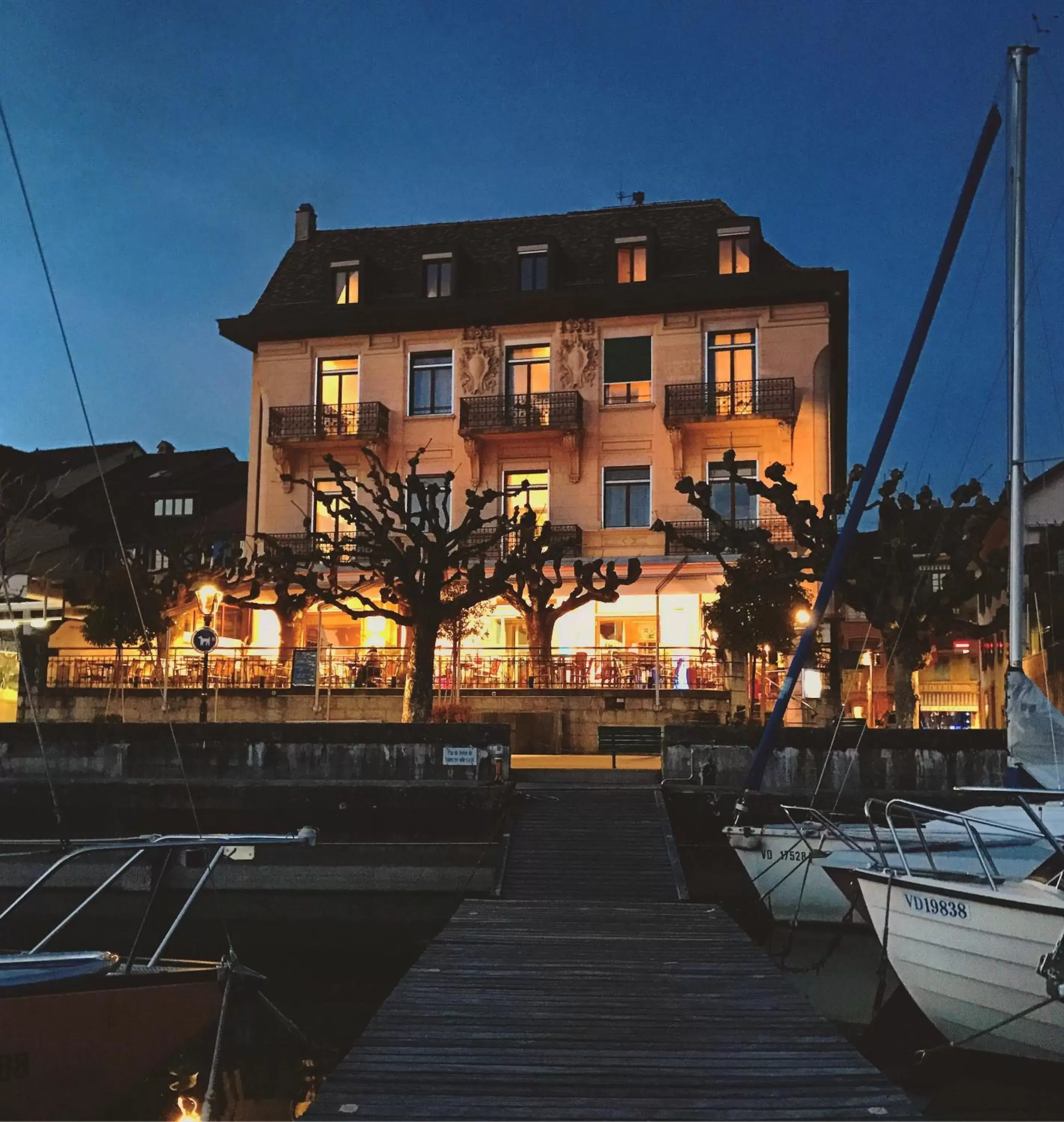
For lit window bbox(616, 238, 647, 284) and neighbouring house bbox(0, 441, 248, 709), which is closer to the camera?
lit window bbox(616, 238, 647, 284)

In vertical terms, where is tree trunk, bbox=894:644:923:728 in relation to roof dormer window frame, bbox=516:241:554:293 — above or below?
below

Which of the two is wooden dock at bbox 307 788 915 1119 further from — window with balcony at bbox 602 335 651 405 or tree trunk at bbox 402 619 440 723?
window with balcony at bbox 602 335 651 405

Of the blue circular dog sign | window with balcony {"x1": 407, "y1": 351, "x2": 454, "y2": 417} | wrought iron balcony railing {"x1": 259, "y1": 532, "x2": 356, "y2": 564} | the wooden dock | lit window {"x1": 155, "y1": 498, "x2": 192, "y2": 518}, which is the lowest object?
the wooden dock

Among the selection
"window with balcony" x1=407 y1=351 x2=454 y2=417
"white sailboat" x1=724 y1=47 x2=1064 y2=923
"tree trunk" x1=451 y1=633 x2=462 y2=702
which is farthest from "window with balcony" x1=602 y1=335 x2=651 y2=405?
"white sailboat" x1=724 y1=47 x2=1064 y2=923

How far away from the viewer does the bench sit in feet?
82.6

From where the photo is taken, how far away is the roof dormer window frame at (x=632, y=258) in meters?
37.1

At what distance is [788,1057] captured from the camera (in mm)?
8141

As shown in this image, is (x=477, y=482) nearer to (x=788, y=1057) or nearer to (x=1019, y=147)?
(x=1019, y=147)

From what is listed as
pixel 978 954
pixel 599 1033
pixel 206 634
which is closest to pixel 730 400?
pixel 206 634

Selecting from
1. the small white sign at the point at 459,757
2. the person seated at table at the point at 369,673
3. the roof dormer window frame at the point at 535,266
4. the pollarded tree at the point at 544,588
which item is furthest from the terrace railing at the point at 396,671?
the roof dormer window frame at the point at 535,266

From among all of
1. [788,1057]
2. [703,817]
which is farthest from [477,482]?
[788,1057]

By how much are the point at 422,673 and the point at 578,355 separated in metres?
15.6

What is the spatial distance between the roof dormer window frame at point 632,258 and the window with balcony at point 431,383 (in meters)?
6.06

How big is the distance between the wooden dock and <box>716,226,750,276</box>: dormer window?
26171 millimetres
